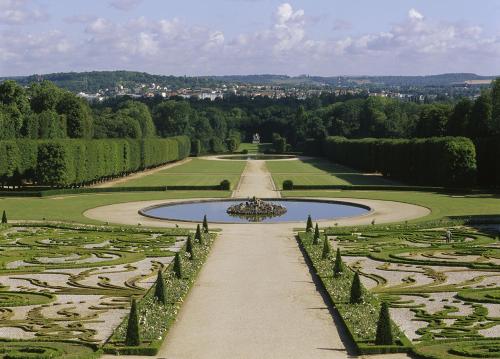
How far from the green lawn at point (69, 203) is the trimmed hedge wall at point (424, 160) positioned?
56.9ft

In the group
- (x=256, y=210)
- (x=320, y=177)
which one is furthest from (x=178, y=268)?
(x=320, y=177)

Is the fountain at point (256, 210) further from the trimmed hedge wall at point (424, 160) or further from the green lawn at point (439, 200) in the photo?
the trimmed hedge wall at point (424, 160)

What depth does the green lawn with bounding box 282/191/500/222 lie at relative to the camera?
4662 centimetres

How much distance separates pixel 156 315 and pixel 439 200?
36.2 meters

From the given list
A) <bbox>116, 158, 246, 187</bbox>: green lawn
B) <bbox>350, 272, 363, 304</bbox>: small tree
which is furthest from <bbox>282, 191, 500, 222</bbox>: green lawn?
<bbox>350, 272, 363, 304</bbox>: small tree

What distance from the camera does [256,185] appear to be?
6850 centimetres

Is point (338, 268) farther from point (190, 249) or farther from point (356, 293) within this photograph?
point (190, 249)

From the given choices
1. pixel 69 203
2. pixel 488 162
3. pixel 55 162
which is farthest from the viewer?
pixel 55 162

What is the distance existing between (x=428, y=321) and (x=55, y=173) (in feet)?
159

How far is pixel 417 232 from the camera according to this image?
3828 centimetres

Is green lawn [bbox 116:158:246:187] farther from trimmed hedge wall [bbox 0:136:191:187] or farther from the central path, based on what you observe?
the central path

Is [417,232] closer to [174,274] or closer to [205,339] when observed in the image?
[174,274]

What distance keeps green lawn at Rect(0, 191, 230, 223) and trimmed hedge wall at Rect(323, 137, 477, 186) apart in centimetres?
1733

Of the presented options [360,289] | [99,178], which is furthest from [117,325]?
[99,178]
